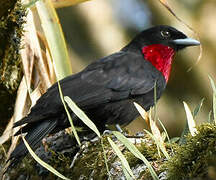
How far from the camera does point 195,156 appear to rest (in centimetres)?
200

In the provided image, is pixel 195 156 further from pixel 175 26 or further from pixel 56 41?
pixel 175 26

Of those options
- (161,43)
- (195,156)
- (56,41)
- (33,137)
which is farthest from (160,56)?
(195,156)

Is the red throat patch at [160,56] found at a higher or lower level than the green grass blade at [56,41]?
lower

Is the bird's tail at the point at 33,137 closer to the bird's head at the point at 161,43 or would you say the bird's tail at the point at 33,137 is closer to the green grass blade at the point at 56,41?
the green grass blade at the point at 56,41

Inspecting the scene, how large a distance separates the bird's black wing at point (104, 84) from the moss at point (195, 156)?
4.38ft

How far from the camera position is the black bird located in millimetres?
3363

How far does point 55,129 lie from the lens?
345 centimetres

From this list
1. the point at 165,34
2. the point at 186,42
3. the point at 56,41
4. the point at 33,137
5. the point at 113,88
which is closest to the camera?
the point at 33,137

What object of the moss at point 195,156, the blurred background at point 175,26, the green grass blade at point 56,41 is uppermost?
the green grass blade at point 56,41

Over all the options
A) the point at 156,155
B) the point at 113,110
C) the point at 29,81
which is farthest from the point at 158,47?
the point at 156,155

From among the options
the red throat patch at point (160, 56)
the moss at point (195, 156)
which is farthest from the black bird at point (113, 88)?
the moss at point (195, 156)

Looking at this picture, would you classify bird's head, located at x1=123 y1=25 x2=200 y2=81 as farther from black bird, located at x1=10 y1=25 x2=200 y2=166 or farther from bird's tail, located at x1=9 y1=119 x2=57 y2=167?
bird's tail, located at x1=9 y1=119 x2=57 y2=167

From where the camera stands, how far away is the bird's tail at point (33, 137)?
9.64 ft

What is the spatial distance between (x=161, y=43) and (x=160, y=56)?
8.8 inches
